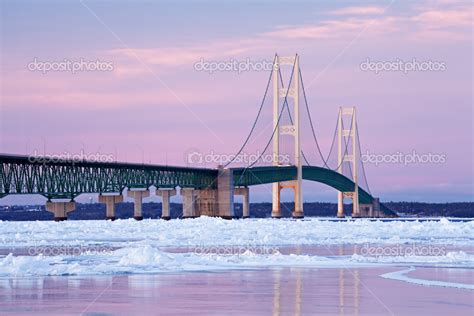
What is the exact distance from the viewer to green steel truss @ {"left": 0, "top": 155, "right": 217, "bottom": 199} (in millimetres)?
68312

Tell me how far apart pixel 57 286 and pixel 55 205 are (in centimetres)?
5942

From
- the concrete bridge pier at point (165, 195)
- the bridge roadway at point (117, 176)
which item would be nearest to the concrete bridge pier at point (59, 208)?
the bridge roadway at point (117, 176)

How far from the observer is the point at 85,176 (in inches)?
3226

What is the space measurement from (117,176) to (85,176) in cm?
727

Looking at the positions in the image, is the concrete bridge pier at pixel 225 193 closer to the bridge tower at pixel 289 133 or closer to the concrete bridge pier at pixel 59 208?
the bridge tower at pixel 289 133

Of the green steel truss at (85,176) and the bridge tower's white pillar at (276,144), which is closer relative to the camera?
the green steel truss at (85,176)

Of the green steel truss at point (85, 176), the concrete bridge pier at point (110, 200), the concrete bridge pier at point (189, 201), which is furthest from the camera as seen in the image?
the concrete bridge pier at point (189, 201)

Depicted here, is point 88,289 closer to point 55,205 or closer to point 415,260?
point 415,260

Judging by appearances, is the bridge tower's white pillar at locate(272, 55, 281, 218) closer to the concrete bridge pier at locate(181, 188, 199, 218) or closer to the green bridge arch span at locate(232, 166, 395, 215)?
the green bridge arch span at locate(232, 166, 395, 215)

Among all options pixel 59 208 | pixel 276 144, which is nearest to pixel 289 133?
pixel 276 144

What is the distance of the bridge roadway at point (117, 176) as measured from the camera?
69000 millimetres

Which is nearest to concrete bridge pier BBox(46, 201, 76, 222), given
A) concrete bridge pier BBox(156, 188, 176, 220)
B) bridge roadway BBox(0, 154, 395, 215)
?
bridge roadway BBox(0, 154, 395, 215)

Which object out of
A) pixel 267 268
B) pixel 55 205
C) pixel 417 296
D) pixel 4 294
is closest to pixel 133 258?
pixel 267 268

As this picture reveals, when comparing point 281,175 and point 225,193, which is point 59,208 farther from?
point 225,193
